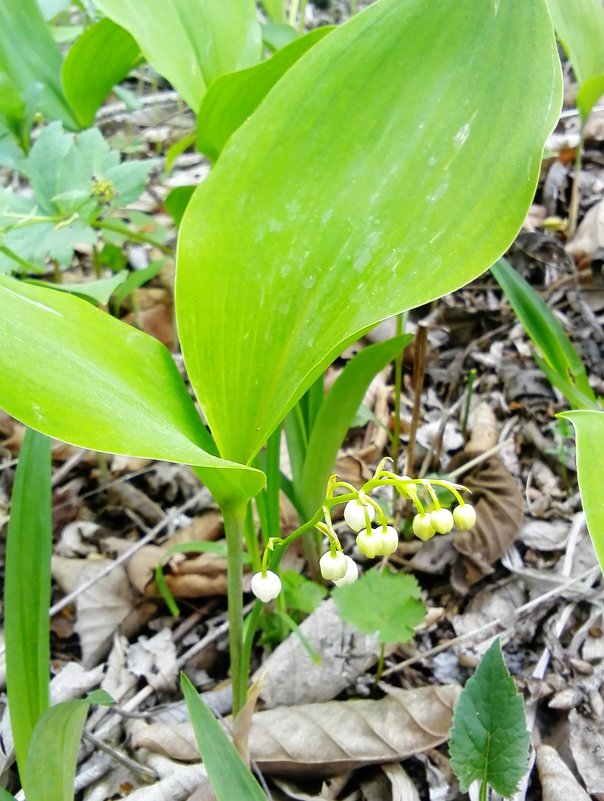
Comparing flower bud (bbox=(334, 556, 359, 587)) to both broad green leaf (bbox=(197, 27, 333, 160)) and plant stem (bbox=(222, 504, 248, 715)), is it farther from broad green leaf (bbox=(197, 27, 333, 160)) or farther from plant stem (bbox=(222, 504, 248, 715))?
broad green leaf (bbox=(197, 27, 333, 160))

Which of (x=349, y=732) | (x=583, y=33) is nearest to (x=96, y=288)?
(x=349, y=732)

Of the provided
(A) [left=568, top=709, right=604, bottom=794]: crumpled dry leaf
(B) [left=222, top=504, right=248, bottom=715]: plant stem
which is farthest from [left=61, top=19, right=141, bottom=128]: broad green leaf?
(A) [left=568, top=709, right=604, bottom=794]: crumpled dry leaf

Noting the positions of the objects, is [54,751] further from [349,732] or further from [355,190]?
[355,190]

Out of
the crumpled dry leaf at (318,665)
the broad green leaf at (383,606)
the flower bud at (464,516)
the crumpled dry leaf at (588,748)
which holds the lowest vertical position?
the crumpled dry leaf at (588,748)

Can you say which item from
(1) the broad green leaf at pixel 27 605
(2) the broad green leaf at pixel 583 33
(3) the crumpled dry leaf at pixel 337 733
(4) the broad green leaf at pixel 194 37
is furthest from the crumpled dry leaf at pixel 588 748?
(2) the broad green leaf at pixel 583 33

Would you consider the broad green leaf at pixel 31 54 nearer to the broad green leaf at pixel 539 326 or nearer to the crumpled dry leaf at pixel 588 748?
the broad green leaf at pixel 539 326

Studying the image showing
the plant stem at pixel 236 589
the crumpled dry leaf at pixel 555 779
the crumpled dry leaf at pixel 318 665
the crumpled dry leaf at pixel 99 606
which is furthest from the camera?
the crumpled dry leaf at pixel 99 606
